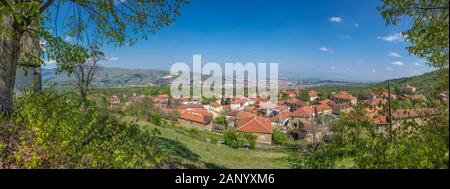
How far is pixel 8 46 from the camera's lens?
644 cm

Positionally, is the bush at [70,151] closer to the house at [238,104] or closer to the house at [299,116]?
the house at [299,116]

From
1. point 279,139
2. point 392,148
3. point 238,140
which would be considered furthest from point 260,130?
point 392,148

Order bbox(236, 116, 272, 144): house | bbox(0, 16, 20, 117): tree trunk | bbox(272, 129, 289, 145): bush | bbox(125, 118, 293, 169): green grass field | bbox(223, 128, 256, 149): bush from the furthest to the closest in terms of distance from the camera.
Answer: bbox(236, 116, 272, 144): house < bbox(272, 129, 289, 145): bush < bbox(223, 128, 256, 149): bush < bbox(0, 16, 20, 117): tree trunk < bbox(125, 118, 293, 169): green grass field

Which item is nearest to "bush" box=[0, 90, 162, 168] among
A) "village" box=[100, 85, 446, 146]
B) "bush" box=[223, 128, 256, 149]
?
"village" box=[100, 85, 446, 146]

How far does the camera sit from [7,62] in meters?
6.49

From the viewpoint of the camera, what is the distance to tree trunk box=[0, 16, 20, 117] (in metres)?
6.34

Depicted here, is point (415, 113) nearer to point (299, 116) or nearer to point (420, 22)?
point (420, 22)

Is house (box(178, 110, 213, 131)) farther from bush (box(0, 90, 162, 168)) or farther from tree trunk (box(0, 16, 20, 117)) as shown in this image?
bush (box(0, 90, 162, 168))

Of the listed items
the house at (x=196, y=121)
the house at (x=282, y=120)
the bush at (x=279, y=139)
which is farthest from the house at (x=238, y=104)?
the bush at (x=279, y=139)

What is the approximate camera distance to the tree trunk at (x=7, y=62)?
20.8ft
